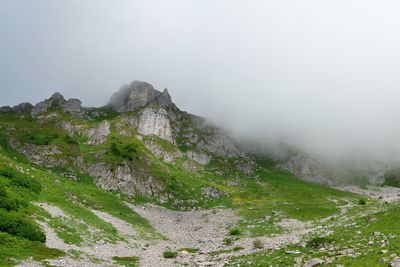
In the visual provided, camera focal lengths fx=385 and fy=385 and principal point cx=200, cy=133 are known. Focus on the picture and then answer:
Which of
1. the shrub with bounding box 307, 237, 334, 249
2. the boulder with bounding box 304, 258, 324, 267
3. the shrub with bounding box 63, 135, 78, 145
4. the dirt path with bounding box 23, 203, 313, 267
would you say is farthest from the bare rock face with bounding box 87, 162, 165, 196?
the boulder with bounding box 304, 258, 324, 267

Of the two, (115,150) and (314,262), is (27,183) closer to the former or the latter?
(314,262)

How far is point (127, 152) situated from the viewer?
16662 centimetres

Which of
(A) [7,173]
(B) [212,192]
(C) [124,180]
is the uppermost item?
(A) [7,173]

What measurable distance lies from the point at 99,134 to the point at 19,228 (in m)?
140

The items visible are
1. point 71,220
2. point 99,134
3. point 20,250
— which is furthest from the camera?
point 99,134

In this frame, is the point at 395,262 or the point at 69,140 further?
the point at 69,140

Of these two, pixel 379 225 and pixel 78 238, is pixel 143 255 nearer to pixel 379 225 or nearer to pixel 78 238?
pixel 78 238

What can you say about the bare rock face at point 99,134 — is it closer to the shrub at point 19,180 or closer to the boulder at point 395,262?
the shrub at point 19,180

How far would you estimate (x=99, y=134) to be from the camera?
609 ft

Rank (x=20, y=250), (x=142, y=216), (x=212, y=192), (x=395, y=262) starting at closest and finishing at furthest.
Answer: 1. (x=395, y=262)
2. (x=20, y=250)
3. (x=142, y=216)
4. (x=212, y=192)

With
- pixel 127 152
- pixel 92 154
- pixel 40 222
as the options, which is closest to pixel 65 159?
pixel 92 154

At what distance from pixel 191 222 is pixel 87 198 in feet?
99.6

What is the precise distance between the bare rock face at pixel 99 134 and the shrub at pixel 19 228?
131323mm

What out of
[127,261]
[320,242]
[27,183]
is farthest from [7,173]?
[320,242]
